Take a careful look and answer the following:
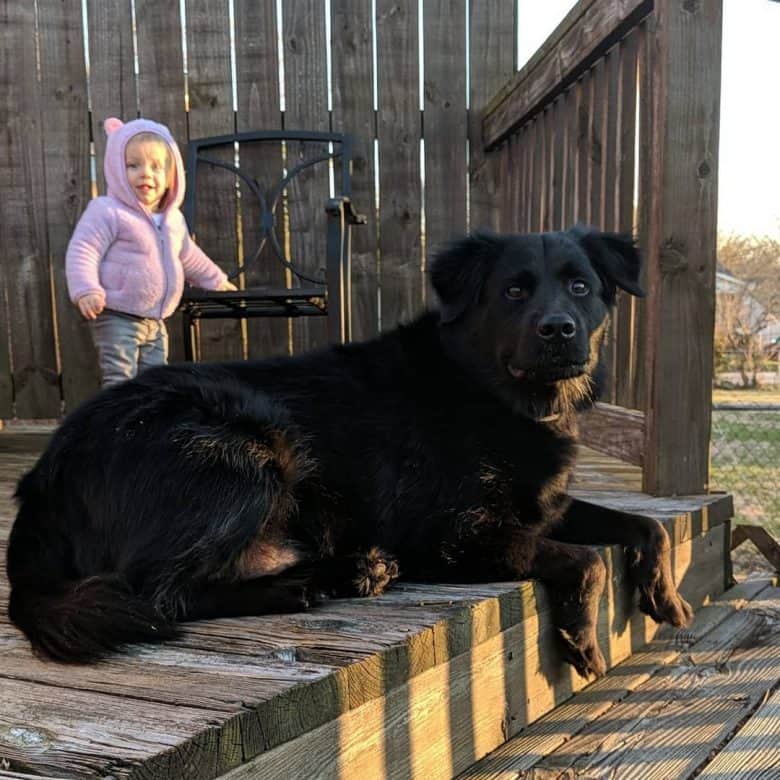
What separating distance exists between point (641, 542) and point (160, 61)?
357cm

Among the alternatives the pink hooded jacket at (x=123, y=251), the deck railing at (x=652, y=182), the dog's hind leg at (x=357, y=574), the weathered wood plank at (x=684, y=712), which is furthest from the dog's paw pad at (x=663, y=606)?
the pink hooded jacket at (x=123, y=251)

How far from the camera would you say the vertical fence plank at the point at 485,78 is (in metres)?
4.16

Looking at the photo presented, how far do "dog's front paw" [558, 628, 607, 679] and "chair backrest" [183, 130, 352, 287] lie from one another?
8.82 feet

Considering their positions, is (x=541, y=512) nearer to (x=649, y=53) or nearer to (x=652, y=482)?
(x=652, y=482)

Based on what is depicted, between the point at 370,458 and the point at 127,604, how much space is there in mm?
683

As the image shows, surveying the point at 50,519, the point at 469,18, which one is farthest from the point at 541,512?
the point at 469,18

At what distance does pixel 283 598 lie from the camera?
1546mm

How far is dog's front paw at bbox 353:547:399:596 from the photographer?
5.50 feet

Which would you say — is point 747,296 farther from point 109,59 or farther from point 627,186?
point 109,59

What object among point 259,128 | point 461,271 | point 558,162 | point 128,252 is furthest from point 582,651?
point 259,128

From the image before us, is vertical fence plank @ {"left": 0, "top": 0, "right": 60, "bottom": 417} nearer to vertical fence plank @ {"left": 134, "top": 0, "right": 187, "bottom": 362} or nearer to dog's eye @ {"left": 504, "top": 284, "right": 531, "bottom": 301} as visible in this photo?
vertical fence plank @ {"left": 134, "top": 0, "right": 187, "bottom": 362}

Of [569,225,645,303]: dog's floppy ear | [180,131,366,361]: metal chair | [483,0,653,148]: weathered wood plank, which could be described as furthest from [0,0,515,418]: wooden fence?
[569,225,645,303]: dog's floppy ear

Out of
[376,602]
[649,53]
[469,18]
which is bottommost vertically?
[376,602]

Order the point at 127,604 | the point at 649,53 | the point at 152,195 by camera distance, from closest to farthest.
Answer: the point at 127,604
the point at 649,53
the point at 152,195
